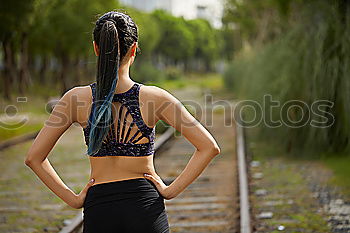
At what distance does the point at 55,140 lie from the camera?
2154 mm

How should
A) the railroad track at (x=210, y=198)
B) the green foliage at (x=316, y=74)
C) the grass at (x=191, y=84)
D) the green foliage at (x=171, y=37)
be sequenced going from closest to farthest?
the railroad track at (x=210, y=198) < the green foliage at (x=316, y=74) < the grass at (x=191, y=84) < the green foliage at (x=171, y=37)

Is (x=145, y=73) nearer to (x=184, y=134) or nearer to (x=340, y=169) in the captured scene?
(x=340, y=169)

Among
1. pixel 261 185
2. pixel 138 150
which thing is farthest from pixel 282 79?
pixel 138 150

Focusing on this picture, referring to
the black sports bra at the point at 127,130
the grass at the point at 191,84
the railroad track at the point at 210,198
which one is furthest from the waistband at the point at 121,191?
the grass at the point at 191,84

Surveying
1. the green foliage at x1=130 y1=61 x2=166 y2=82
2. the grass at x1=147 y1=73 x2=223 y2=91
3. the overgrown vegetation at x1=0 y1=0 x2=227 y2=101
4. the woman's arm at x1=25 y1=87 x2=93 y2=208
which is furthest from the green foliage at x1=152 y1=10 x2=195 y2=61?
the woman's arm at x1=25 y1=87 x2=93 y2=208

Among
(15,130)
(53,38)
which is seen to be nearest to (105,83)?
(15,130)

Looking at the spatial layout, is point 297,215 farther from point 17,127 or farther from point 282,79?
point 17,127

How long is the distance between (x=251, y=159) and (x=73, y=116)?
287 inches

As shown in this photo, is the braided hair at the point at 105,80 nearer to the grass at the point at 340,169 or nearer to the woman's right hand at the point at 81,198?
the woman's right hand at the point at 81,198

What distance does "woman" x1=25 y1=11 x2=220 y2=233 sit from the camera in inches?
79.5

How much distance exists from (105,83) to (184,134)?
36 centimetres

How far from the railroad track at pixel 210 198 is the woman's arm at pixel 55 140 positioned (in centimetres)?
267

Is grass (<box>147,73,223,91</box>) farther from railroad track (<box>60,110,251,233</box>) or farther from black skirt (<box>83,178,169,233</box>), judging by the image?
black skirt (<box>83,178,169,233</box>)

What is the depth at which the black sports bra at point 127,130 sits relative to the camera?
2.04 meters
